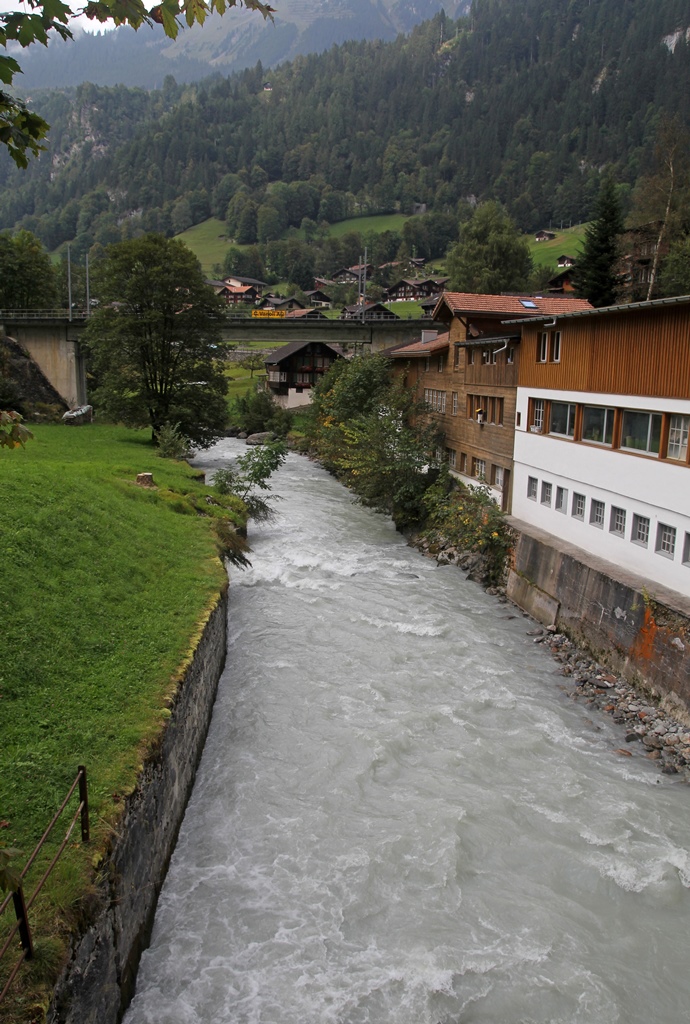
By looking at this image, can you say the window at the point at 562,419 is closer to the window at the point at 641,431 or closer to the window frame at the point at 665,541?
the window at the point at 641,431

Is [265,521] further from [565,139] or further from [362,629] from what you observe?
[565,139]

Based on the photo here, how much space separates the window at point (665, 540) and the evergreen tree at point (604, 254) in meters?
42.4

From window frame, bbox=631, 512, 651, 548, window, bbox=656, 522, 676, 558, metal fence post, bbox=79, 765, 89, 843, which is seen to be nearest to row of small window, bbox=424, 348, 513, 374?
window frame, bbox=631, 512, 651, 548

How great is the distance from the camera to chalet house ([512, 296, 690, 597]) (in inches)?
638

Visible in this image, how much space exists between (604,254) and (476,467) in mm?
33091

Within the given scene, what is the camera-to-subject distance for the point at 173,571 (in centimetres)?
1673

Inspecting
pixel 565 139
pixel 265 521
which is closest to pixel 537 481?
Answer: pixel 265 521

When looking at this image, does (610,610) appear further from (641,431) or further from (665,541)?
(641,431)

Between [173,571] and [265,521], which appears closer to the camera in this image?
[173,571]

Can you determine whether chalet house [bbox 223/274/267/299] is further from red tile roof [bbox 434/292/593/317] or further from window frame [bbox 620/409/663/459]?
window frame [bbox 620/409/663/459]

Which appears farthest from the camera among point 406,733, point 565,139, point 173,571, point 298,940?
point 565,139

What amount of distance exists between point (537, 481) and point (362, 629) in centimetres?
873

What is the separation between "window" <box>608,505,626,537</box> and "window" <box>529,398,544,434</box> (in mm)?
5476

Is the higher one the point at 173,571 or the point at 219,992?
the point at 173,571
